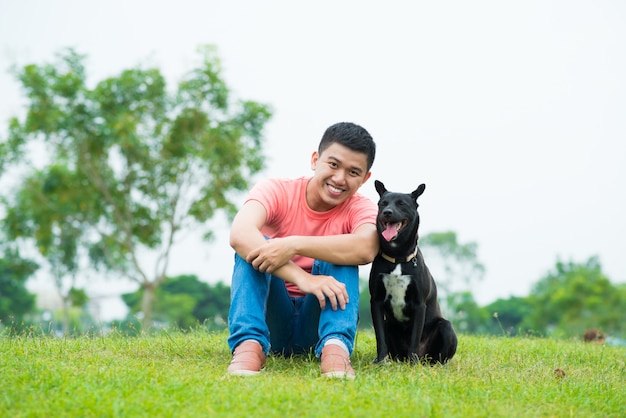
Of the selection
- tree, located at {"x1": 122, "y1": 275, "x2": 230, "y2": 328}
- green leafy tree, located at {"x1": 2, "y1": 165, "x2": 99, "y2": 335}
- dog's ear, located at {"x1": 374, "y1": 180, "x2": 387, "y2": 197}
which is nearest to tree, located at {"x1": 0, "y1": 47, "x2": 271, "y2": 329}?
green leafy tree, located at {"x1": 2, "y1": 165, "x2": 99, "y2": 335}

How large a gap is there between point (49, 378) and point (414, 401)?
6.34ft

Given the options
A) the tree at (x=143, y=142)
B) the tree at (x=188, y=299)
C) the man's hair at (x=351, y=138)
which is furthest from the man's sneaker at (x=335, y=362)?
the tree at (x=188, y=299)

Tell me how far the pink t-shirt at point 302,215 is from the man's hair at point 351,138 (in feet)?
0.99

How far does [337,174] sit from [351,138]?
255mm

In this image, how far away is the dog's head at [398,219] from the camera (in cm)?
443

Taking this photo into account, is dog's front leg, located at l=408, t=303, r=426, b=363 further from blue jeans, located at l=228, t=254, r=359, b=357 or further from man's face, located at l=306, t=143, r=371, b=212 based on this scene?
man's face, located at l=306, t=143, r=371, b=212

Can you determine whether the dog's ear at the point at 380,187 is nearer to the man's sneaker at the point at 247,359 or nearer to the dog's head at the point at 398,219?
the dog's head at the point at 398,219

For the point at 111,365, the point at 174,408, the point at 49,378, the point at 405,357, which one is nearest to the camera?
the point at 174,408

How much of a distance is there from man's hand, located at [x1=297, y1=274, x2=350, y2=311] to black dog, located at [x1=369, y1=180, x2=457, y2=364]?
60 centimetres

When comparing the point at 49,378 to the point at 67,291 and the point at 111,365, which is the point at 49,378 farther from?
the point at 67,291

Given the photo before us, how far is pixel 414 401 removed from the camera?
3268mm

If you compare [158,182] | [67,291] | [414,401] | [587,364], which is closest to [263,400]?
[414,401]

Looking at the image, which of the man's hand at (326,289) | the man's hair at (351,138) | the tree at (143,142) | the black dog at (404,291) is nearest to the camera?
the man's hand at (326,289)

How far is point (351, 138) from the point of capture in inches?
170
